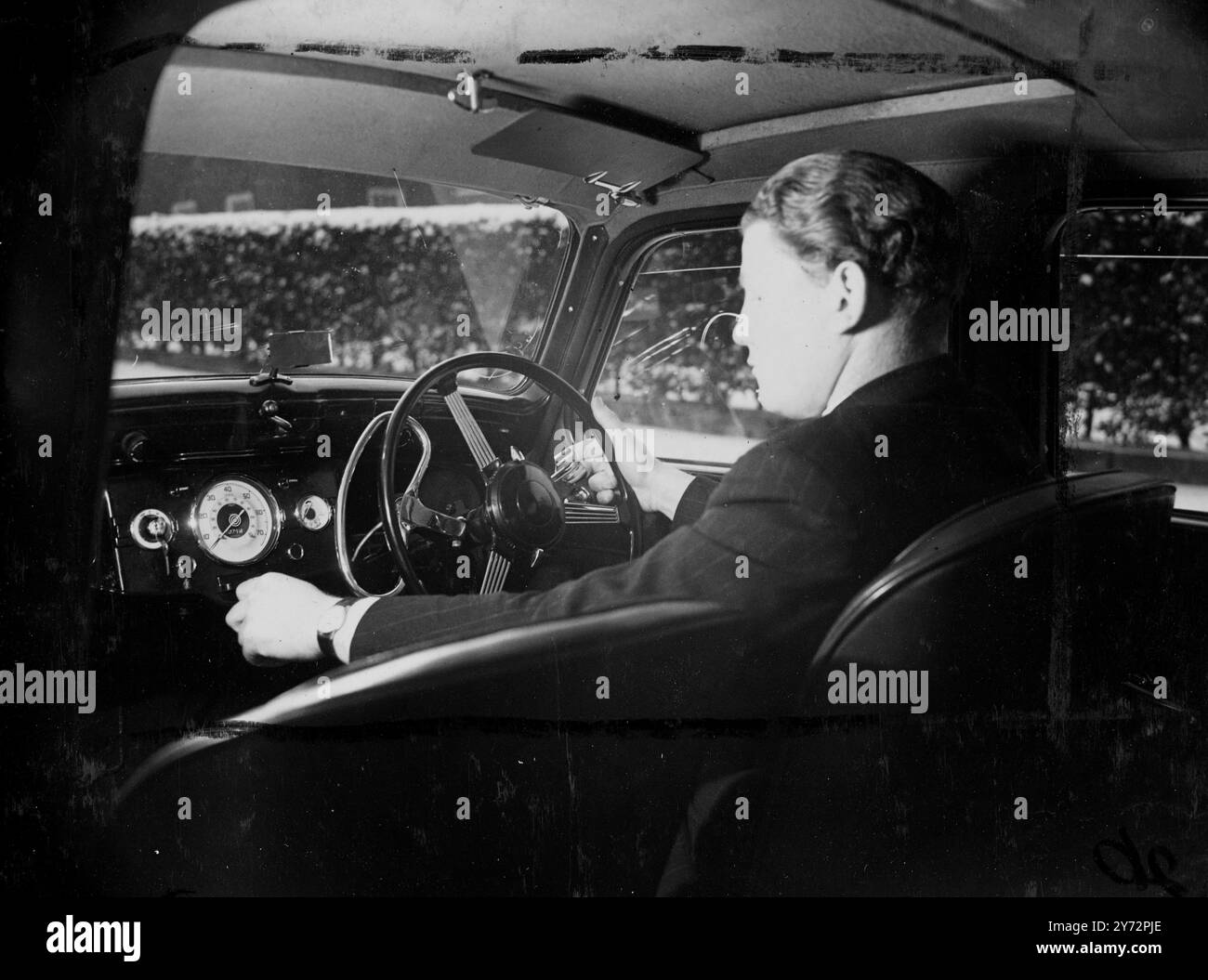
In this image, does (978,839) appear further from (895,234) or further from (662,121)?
(662,121)

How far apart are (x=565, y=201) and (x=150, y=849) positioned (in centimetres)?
133

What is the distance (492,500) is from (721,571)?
17.6 inches

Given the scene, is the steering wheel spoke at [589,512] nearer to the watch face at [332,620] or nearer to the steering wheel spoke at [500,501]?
the steering wheel spoke at [500,501]

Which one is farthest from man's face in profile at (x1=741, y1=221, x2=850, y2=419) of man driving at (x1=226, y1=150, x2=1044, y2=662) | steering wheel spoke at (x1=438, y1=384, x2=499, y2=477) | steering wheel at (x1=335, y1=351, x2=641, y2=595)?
steering wheel spoke at (x1=438, y1=384, x2=499, y2=477)

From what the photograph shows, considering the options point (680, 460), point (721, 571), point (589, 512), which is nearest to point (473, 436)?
point (589, 512)

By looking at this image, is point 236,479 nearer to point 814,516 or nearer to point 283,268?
point 283,268

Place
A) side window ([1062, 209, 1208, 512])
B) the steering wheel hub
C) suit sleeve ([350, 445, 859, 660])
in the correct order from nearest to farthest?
suit sleeve ([350, 445, 859, 660]), side window ([1062, 209, 1208, 512]), the steering wheel hub

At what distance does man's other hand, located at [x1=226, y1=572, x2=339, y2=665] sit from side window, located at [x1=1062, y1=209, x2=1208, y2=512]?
4.16 ft

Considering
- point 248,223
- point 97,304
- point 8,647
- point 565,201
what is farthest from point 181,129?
point 8,647

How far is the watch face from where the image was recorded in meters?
1.52

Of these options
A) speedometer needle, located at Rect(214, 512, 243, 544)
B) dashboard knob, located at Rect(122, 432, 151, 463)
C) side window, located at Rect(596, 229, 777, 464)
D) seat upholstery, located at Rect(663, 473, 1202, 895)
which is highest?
side window, located at Rect(596, 229, 777, 464)

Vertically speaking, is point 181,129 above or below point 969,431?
above

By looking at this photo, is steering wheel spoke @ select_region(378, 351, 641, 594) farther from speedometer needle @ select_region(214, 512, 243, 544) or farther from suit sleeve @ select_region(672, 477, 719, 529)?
speedometer needle @ select_region(214, 512, 243, 544)

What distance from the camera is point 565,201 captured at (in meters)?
1.68
